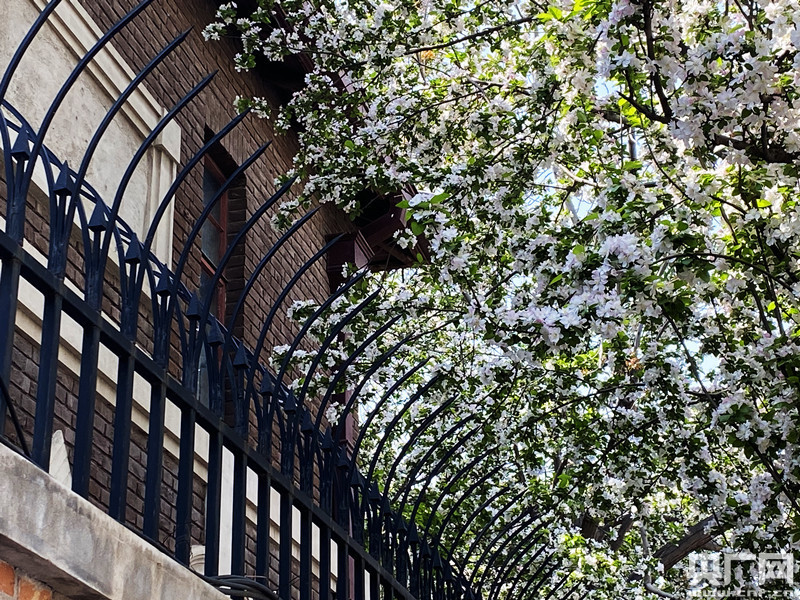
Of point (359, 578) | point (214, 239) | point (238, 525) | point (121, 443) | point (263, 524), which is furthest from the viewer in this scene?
point (214, 239)

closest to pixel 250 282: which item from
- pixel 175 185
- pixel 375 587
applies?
pixel 175 185

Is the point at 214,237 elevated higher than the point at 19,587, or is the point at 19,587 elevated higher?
the point at 214,237

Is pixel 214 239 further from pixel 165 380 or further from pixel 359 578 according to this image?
pixel 165 380

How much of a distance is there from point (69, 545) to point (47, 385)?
49cm

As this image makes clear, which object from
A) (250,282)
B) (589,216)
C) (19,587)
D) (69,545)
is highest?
(589,216)

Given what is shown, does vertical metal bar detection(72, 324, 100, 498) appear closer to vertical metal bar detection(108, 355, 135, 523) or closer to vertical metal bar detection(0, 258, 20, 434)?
vertical metal bar detection(108, 355, 135, 523)

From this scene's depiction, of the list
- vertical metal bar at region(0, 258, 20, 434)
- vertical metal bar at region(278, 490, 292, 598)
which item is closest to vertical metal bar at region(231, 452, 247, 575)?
vertical metal bar at region(278, 490, 292, 598)

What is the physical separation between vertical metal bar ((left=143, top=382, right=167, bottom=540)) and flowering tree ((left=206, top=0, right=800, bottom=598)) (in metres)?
1.78

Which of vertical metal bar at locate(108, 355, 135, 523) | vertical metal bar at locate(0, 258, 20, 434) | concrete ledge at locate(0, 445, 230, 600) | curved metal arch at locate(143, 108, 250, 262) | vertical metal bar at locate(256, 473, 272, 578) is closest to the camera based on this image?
concrete ledge at locate(0, 445, 230, 600)

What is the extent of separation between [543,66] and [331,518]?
313 centimetres

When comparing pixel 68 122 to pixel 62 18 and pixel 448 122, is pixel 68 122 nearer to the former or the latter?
pixel 62 18

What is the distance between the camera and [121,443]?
139 inches

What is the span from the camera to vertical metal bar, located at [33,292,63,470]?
309 cm

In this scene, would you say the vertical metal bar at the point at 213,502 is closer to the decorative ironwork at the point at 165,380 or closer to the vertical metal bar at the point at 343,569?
the decorative ironwork at the point at 165,380
